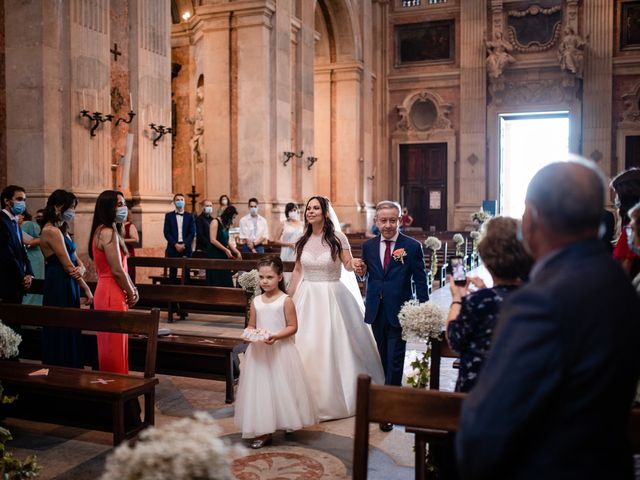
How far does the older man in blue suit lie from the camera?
5262mm

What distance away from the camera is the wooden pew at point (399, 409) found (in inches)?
97.3

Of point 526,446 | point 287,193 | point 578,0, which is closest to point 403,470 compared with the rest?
point 526,446

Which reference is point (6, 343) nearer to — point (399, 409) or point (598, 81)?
point (399, 409)

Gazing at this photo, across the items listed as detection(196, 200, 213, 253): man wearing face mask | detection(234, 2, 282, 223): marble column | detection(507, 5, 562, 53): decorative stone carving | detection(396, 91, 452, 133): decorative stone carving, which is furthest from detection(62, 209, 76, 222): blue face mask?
detection(507, 5, 562, 53): decorative stone carving

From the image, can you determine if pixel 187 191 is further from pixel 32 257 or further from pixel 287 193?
pixel 32 257

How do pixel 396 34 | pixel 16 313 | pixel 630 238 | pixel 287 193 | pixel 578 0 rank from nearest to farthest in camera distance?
1. pixel 630 238
2. pixel 16 313
3. pixel 287 193
4. pixel 578 0
5. pixel 396 34

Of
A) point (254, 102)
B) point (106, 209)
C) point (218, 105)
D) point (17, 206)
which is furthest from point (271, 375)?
point (218, 105)

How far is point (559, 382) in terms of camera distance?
4.57 feet

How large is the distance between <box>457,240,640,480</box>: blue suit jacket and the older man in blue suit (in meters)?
3.79

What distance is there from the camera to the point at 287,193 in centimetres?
1677

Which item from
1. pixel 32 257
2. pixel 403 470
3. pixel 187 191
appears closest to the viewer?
pixel 403 470

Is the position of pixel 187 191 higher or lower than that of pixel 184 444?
higher

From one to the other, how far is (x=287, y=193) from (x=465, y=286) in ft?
46.2

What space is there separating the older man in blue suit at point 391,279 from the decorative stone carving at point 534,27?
20378mm
